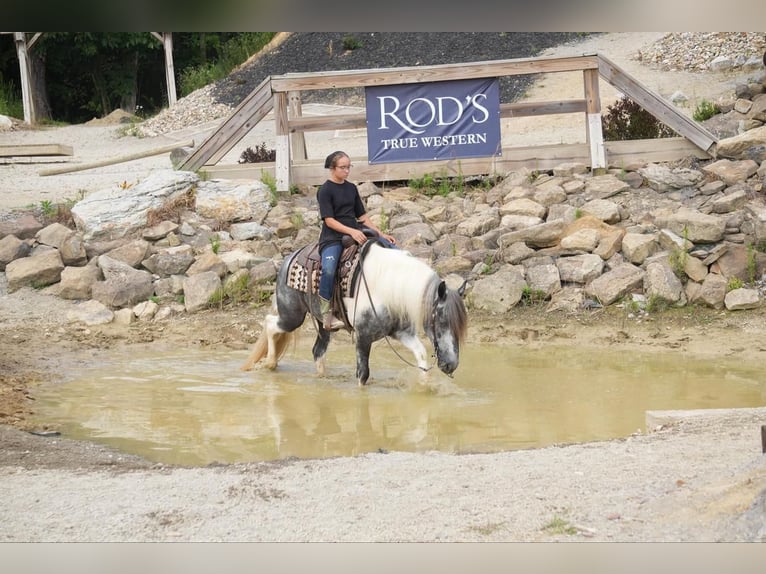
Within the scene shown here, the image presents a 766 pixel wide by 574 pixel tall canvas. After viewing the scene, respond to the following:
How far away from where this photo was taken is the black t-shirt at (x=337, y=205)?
773 cm

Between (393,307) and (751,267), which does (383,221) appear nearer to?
(393,307)

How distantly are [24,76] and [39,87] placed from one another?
0.35 meters

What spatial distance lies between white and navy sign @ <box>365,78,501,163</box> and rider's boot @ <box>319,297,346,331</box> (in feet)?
14.3

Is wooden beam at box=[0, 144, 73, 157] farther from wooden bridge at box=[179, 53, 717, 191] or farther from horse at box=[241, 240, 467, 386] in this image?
horse at box=[241, 240, 467, 386]

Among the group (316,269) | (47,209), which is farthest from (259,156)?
(316,269)

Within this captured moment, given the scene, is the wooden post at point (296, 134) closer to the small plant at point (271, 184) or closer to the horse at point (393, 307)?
the small plant at point (271, 184)

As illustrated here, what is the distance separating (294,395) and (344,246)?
1.31 metres

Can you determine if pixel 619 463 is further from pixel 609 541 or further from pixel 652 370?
pixel 652 370

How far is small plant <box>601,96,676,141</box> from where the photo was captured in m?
12.8

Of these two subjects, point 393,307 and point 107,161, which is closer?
point 393,307

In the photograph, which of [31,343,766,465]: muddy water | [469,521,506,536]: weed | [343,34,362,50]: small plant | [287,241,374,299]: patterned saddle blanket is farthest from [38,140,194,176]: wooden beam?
[469,521,506,536]: weed

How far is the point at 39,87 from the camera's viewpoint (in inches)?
392

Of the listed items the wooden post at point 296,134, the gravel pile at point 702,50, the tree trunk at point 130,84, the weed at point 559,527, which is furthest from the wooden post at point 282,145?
the gravel pile at point 702,50

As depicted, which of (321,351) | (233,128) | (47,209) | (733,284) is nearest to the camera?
(321,351)
